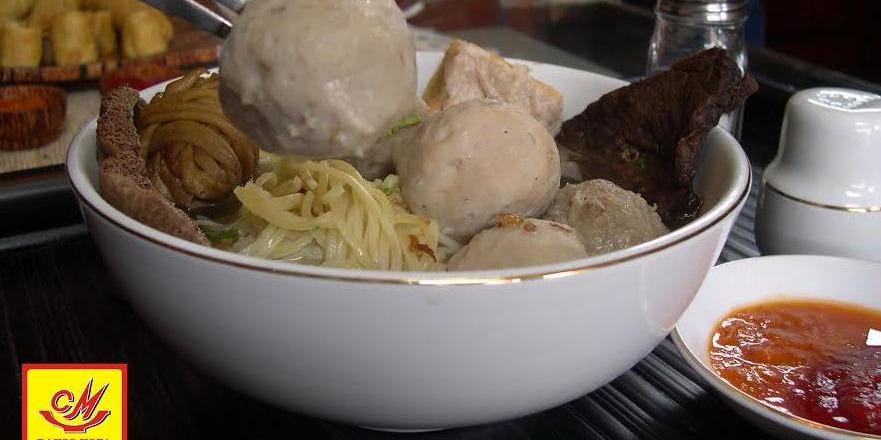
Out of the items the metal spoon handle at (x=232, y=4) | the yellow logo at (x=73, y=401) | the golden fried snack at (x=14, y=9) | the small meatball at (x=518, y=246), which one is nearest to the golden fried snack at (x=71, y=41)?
the golden fried snack at (x=14, y=9)

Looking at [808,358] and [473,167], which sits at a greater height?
[473,167]

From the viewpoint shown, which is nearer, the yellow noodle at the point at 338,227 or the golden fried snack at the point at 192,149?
the yellow noodle at the point at 338,227

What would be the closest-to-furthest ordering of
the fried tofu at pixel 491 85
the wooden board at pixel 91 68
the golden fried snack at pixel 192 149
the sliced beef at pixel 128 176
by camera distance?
the sliced beef at pixel 128 176, the golden fried snack at pixel 192 149, the fried tofu at pixel 491 85, the wooden board at pixel 91 68

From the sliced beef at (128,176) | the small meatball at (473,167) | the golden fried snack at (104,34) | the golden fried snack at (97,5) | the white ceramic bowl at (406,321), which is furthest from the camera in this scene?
the golden fried snack at (97,5)

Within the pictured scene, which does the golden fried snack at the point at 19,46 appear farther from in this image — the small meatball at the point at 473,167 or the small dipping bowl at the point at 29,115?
the small meatball at the point at 473,167

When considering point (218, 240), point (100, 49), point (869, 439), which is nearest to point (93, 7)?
point (100, 49)

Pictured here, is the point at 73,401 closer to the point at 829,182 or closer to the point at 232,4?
the point at 232,4

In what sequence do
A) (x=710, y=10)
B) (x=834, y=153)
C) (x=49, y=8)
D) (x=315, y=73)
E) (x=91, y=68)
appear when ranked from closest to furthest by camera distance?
(x=315, y=73)
(x=834, y=153)
(x=710, y=10)
(x=91, y=68)
(x=49, y=8)

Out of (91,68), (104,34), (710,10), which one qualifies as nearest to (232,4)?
(710,10)
